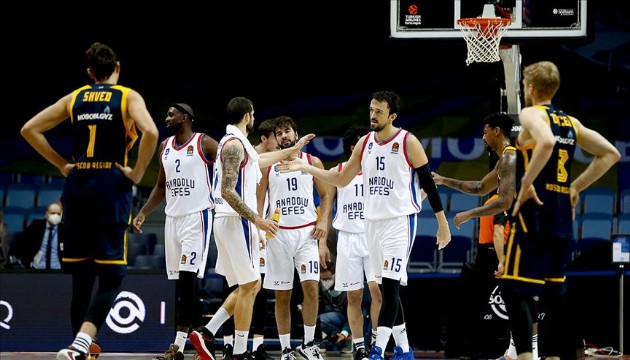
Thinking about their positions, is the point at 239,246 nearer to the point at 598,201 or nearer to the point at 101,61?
the point at 101,61

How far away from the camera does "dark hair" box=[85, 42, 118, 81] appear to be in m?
7.59

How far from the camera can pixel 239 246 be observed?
30.4 ft

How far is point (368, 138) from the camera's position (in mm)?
9438

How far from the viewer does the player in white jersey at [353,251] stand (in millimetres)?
10812

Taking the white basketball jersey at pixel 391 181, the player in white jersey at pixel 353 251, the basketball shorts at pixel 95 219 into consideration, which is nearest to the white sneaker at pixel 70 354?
the basketball shorts at pixel 95 219

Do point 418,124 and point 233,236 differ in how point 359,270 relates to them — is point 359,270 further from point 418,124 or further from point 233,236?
point 418,124

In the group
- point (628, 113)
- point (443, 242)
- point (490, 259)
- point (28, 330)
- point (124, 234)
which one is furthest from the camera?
point (628, 113)

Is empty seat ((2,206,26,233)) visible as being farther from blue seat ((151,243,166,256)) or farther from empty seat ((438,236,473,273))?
empty seat ((438,236,473,273))

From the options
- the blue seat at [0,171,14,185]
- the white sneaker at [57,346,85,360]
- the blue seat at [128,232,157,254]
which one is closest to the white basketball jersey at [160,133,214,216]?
the white sneaker at [57,346,85,360]

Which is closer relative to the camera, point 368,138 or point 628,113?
point 368,138

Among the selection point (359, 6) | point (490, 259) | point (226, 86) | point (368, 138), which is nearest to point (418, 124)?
point (359, 6)

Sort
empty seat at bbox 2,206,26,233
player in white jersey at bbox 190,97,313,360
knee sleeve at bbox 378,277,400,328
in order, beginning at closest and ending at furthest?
knee sleeve at bbox 378,277,400,328 → player in white jersey at bbox 190,97,313,360 → empty seat at bbox 2,206,26,233

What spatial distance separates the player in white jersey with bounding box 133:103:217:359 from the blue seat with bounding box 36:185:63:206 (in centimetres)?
777

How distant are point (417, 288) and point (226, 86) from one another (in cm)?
656
